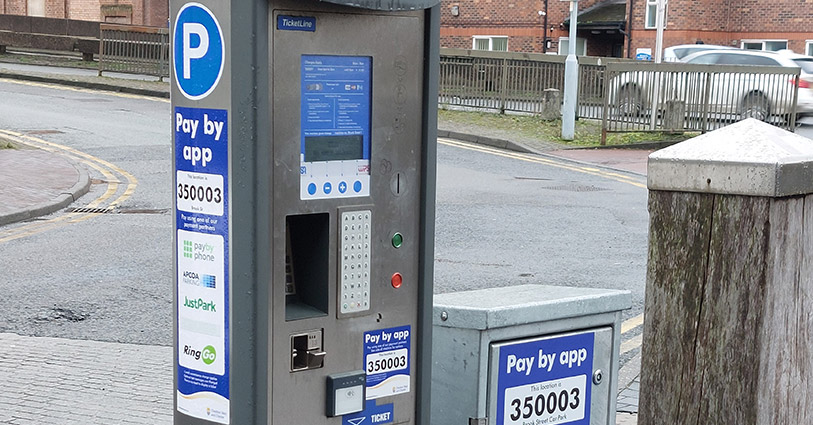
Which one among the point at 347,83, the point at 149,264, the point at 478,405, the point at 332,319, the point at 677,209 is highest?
the point at 347,83

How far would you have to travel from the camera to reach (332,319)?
323 cm

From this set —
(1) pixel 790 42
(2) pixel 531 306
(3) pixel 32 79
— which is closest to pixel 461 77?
(3) pixel 32 79

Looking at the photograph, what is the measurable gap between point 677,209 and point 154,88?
898 inches

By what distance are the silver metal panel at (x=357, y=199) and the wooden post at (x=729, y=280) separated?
75cm

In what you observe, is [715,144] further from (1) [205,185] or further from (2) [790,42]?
(2) [790,42]

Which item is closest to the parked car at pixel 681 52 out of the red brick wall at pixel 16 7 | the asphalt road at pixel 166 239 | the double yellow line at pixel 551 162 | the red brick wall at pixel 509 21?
the red brick wall at pixel 509 21

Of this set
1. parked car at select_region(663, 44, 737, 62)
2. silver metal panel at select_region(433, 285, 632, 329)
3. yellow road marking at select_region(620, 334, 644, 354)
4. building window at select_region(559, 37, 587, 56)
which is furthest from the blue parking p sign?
building window at select_region(559, 37, 587, 56)

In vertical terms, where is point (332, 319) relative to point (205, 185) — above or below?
below

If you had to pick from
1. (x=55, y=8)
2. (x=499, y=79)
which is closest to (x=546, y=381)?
(x=499, y=79)

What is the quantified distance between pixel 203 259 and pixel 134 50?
83.3 ft

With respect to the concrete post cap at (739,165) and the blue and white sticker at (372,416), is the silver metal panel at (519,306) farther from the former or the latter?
the concrete post cap at (739,165)

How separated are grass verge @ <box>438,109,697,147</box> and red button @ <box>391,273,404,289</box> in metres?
16.6

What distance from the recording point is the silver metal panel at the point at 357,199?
3049 mm

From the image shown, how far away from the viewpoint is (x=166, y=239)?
10.1 m
